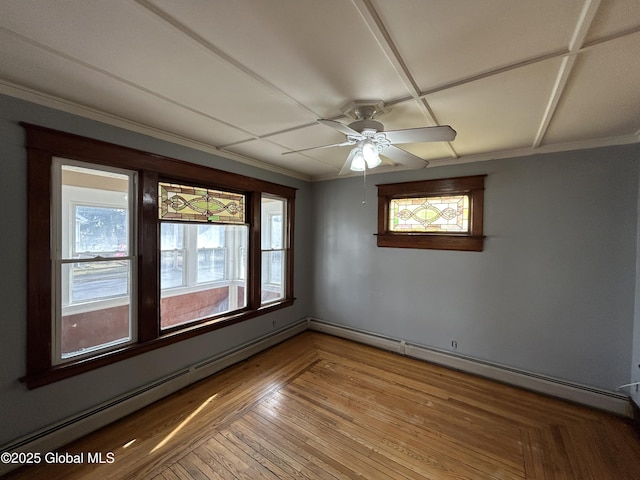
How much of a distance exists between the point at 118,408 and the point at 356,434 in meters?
2.03

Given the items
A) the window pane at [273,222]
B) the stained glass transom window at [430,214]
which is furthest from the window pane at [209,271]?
the stained glass transom window at [430,214]

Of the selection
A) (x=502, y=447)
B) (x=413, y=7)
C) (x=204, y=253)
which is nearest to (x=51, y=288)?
(x=204, y=253)

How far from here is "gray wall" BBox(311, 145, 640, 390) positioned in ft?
7.98

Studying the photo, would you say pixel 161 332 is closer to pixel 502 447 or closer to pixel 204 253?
pixel 204 253

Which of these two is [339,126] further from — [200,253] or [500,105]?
[200,253]

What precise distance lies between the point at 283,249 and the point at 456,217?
246cm

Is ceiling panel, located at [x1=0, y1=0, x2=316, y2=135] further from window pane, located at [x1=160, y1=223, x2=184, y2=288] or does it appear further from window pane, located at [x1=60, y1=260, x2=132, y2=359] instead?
window pane, located at [x1=60, y1=260, x2=132, y2=359]

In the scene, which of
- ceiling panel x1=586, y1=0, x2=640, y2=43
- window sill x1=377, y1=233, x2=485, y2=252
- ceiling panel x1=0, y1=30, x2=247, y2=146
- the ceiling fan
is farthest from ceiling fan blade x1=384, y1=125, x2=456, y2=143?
window sill x1=377, y1=233, x2=485, y2=252

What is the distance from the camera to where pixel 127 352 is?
2.30 m

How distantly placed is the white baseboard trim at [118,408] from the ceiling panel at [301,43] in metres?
2.81

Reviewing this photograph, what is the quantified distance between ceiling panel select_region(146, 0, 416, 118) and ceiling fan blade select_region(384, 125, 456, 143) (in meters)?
0.25

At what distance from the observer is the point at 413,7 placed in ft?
3.49

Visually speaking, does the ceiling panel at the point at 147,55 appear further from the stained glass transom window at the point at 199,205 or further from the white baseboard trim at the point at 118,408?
the white baseboard trim at the point at 118,408

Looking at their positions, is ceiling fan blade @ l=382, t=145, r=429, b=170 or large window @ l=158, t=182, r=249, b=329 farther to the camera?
large window @ l=158, t=182, r=249, b=329
